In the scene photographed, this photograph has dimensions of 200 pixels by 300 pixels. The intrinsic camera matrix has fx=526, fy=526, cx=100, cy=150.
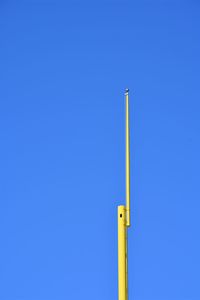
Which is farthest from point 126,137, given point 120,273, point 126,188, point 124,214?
point 120,273

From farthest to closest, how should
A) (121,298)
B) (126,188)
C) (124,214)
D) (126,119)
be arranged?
(126,119)
(126,188)
(124,214)
(121,298)

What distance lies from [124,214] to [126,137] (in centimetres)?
375

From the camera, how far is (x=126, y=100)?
18781 millimetres

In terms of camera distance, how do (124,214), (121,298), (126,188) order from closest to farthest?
(121,298) → (124,214) → (126,188)

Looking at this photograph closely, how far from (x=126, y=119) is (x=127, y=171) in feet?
6.74

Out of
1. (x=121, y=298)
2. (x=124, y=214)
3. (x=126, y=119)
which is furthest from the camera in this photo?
(x=126, y=119)

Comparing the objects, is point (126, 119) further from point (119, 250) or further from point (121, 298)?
point (121, 298)

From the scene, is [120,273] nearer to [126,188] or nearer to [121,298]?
[121,298]

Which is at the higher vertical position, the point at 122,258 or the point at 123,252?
the point at 123,252

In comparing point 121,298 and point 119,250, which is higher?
point 119,250

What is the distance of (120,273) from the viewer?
1458 centimetres

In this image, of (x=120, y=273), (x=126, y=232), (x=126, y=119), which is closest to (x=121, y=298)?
(x=120, y=273)

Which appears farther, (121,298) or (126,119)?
(126,119)

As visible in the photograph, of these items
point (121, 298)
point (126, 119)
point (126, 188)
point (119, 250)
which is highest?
point (126, 119)
